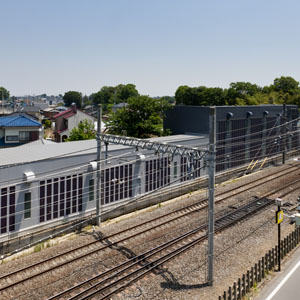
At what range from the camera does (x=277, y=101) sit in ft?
213

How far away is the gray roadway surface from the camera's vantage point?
34.9 ft

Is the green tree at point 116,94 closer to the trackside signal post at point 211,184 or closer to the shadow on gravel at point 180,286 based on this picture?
the trackside signal post at point 211,184

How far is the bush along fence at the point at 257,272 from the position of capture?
1030 cm

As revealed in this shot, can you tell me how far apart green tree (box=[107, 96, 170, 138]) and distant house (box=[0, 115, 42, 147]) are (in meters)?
13.4

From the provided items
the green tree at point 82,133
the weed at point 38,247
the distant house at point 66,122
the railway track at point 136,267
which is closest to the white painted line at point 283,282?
the railway track at point 136,267

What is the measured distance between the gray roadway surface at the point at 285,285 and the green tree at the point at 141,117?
2127cm

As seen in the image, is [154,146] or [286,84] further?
[286,84]

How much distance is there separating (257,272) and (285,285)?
3.24 feet

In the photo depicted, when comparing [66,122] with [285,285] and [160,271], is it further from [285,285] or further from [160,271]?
[285,285]

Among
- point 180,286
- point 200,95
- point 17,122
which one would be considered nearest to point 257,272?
point 180,286

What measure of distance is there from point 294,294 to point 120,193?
12.6m

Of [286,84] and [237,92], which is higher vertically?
[286,84]

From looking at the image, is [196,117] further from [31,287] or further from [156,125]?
[31,287]

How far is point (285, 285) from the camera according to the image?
37.2 ft
